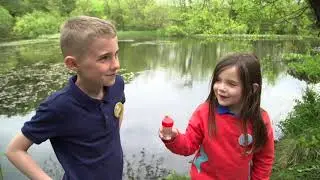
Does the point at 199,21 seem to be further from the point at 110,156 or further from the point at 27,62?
the point at 27,62

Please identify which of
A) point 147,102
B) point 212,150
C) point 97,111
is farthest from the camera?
point 147,102

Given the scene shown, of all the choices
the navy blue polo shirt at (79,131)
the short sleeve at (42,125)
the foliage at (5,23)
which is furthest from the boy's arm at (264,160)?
the foliage at (5,23)

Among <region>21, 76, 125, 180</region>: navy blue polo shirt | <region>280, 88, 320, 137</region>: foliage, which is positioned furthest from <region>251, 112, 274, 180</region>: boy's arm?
<region>280, 88, 320, 137</region>: foliage

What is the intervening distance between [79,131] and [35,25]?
45170 mm

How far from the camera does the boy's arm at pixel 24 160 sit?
1531mm

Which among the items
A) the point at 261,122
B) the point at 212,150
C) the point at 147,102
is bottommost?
the point at 147,102

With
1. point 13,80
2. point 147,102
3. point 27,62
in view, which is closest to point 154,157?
point 147,102

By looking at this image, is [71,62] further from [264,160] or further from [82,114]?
[264,160]

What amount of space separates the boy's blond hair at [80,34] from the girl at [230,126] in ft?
2.26

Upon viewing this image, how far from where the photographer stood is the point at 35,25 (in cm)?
4403

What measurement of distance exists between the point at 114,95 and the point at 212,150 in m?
0.60

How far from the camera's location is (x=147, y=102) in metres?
12.0

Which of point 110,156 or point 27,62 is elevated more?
point 110,156

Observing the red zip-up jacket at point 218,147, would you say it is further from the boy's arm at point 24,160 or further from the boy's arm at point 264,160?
the boy's arm at point 24,160
